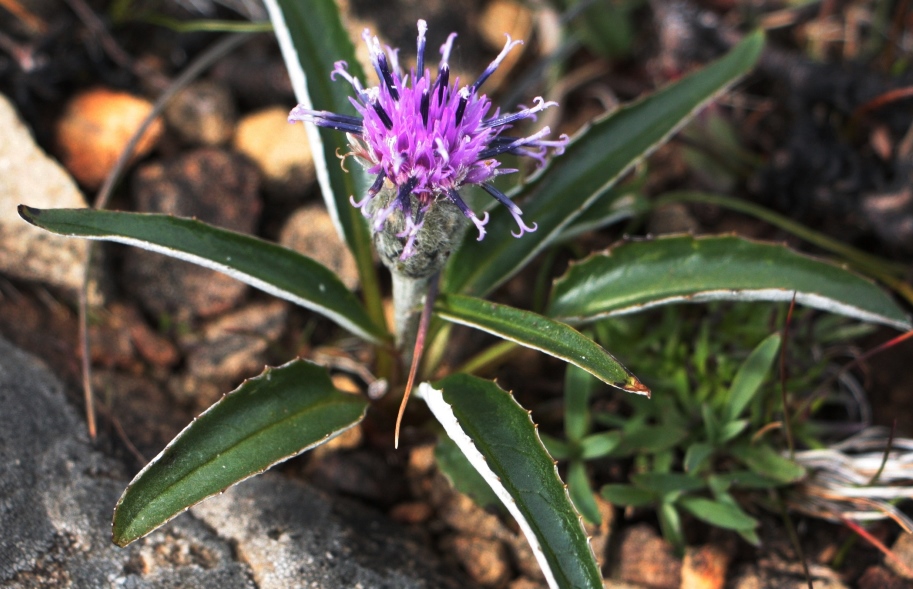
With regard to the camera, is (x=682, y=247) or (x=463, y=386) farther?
(x=682, y=247)

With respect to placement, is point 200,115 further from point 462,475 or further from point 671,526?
point 671,526

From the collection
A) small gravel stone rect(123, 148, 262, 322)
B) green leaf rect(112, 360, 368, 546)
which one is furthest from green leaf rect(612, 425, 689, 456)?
small gravel stone rect(123, 148, 262, 322)

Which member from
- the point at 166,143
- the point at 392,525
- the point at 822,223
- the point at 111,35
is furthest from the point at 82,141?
the point at 822,223

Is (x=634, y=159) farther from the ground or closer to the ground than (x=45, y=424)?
farther from the ground

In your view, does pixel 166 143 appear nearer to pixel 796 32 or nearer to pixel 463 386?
pixel 463 386

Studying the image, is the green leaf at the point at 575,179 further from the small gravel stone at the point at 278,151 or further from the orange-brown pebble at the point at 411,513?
the small gravel stone at the point at 278,151

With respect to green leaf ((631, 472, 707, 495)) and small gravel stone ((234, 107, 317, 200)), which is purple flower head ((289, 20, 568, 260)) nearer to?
green leaf ((631, 472, 707, 495))

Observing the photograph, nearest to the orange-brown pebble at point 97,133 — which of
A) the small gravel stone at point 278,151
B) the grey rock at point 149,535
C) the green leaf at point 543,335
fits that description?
the small gravel stone at point 278,151

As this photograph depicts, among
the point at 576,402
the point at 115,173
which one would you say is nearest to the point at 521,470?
the point at 576,402
